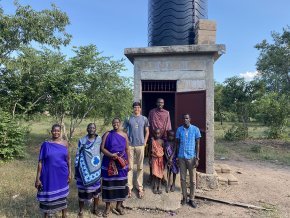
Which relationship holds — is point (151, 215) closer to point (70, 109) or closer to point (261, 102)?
point (70, 109)

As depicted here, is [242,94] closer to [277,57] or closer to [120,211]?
[277,57]

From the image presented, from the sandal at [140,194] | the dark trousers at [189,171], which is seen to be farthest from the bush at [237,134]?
the sandal at [140,194]

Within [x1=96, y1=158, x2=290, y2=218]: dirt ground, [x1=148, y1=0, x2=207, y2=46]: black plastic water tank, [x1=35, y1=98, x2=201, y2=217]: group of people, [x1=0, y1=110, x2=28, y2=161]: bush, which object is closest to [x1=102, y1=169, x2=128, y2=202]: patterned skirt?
[x1=35, y1=98, x2=201, y2=217]: group of people

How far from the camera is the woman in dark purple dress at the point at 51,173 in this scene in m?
4.47

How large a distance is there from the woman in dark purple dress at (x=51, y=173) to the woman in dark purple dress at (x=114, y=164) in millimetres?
832

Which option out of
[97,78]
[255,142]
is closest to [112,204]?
[97,78]

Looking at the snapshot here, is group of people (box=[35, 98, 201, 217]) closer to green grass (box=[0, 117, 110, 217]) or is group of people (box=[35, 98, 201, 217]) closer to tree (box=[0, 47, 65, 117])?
green grass (box=[0, 117, 110, 217])

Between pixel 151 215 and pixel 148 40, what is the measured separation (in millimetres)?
4757

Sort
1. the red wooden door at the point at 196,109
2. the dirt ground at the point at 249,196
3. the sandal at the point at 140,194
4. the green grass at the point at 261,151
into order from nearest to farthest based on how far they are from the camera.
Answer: the dirt ground at the point at 249,196, the sandal at the point at 140,194, the red wooden door at the point at 196,109, the green grass at the point at 261,151

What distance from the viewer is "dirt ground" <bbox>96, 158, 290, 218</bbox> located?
5605 millimetres

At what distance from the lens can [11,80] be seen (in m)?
11.2

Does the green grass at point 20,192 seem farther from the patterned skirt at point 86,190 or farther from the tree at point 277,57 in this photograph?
the tree at point 277,57

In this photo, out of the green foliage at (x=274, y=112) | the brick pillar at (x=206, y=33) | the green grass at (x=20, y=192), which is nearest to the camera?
the green grass at (x=20, y=192)

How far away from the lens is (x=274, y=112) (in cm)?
1747
